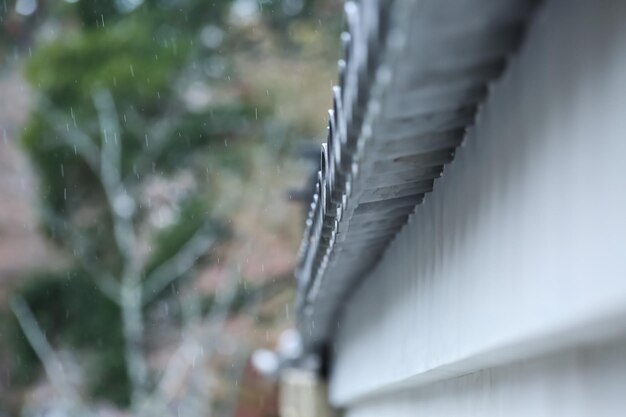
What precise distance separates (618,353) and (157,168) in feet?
31.4

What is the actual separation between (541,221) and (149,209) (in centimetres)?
952

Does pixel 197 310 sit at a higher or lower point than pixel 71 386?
higher

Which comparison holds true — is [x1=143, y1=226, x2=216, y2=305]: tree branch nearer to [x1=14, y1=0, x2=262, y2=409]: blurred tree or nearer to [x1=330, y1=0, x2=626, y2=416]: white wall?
[x1=14, y1=0, x2=262, y2=409]: blurred tree

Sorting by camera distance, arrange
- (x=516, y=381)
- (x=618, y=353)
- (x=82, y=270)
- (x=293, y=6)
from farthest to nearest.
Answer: (x=293, y=6) → (x=82, y=270) → (x=516, y=381) → (x=618, y=353)

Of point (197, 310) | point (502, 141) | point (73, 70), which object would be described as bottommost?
point (502, 141)

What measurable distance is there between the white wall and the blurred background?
771cm

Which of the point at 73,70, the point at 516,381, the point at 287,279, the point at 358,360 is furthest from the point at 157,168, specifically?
the point at 516,381

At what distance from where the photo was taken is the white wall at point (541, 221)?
32.0 inches

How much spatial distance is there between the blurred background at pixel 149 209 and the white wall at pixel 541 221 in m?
7.71

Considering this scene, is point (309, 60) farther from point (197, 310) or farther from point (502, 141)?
point (502, 141)

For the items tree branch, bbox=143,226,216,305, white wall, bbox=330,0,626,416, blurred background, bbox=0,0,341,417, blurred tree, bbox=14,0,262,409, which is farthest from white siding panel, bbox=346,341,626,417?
blurred tree, bbox=14,0,262,409

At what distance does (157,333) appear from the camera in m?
10.0

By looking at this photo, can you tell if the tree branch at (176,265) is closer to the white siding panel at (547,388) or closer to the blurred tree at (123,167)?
the blurred tree at (123,167)

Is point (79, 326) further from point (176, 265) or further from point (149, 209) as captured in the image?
point (149, 209)
